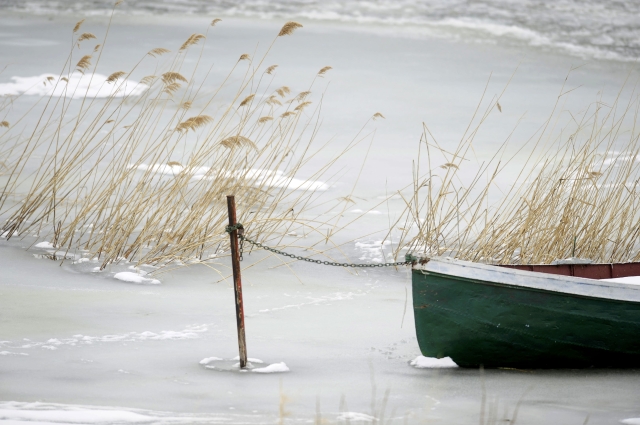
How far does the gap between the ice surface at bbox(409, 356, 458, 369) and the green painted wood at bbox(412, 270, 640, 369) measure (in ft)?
0.13

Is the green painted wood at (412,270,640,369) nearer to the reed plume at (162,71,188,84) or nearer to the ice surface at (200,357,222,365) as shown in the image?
the ice surface at (200,357,222,365)

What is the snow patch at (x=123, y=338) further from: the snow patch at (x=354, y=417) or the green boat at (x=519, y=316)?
the snow patch at (x=354, y=417)

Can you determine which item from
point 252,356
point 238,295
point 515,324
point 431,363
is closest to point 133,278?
point 252,356

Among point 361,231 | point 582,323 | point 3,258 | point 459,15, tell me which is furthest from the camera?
point 459,15

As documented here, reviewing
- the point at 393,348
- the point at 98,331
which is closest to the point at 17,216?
the point at 98,331

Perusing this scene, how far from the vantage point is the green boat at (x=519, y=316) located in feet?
10.3

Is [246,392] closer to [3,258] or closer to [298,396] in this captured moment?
[298,396]

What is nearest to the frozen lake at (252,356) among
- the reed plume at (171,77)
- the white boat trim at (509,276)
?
the white boat trim at (509,276)

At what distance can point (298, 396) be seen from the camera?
279 centimetres

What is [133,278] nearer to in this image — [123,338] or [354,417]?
[123,338]

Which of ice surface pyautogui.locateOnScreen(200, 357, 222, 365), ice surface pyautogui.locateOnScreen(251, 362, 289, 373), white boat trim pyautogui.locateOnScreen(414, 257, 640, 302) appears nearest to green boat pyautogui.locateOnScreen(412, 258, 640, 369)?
white boat trim pyautogui.locateOnScreen(414, 257, 640, 302)

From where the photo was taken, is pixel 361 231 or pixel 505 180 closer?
pixel 361 231

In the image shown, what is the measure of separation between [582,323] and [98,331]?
2002 mm

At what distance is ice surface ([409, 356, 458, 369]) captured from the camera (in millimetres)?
3297
